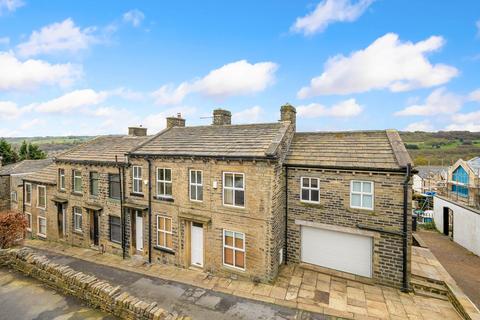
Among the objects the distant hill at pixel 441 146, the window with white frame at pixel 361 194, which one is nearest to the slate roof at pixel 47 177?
the window with white frame at pixel 361 194

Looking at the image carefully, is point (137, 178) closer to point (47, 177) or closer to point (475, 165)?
point (47, 177)

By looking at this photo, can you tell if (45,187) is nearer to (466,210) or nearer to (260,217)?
(260,217)

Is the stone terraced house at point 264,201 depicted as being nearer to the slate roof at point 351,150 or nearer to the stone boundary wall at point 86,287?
the slate roof at point 351,150

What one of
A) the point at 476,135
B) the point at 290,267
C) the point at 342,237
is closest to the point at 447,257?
the point at 342,237

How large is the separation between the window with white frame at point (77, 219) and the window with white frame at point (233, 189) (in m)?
12.4

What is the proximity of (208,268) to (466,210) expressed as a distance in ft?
67.8

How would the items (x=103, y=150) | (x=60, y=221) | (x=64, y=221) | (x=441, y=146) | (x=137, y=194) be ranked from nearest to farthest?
(x=137, y=194) → (x=103, y=150) → (x=64, y=221) → (x=60, y=221) → (x=441, y=146)

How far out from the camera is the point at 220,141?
561 inches

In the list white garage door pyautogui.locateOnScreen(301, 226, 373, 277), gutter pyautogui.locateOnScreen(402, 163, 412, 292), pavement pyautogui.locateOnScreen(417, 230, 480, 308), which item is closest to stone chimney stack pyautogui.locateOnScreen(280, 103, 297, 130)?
white garage door pyautogui.locateOnScreen(301, 226, 373, 277)

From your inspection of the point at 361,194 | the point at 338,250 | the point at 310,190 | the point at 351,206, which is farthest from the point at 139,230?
the point at 361,194

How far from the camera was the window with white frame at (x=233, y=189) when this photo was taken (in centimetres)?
1241

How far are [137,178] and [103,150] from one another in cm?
490

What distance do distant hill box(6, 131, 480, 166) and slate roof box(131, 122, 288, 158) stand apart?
196 feet

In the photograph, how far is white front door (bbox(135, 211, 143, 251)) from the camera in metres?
15.7
